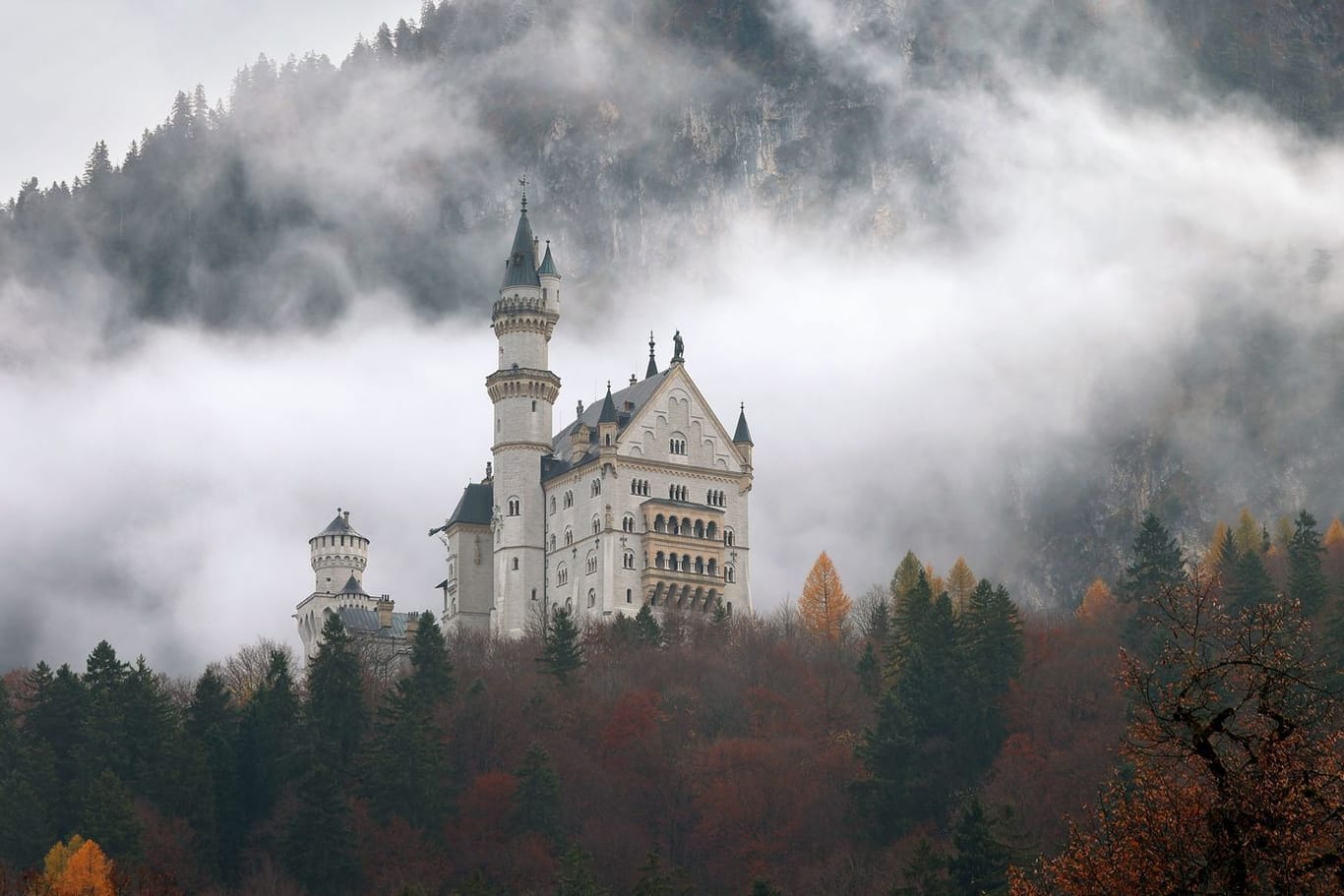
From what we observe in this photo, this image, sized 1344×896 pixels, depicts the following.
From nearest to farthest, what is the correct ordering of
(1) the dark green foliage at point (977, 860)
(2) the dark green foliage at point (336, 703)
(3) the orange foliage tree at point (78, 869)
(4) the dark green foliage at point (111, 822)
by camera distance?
(1) the dark green foliage at point (977, 860), (3) the orange foliage tree at point (78, 869), (4) the dark green foliage at point (111, 822), (2) the dark green foliage at point (336, 703)

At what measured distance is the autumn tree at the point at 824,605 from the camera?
366ft

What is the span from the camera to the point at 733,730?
91312 mm

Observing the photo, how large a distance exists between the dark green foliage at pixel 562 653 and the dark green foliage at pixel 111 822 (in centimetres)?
2344

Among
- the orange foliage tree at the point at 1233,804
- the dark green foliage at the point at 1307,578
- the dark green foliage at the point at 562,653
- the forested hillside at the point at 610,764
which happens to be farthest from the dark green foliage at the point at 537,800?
the orange foliage tree at the point at 1233,804

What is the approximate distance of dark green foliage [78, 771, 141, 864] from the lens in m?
72.7

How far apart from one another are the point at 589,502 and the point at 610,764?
104ft

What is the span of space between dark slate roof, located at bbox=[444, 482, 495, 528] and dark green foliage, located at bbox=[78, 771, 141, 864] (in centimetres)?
5041

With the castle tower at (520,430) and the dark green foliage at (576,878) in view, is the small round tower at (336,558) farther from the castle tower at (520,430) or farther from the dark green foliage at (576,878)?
the dark green foliage at (576,878)

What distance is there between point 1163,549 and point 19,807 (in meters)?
49.5

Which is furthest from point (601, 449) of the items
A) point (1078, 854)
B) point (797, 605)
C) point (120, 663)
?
point (1078, 854)

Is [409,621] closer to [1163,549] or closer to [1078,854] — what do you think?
[1163,549]

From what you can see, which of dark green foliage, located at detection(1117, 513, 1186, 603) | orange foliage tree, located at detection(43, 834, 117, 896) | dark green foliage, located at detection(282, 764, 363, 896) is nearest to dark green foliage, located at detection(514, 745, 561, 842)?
dark green foliage, located at detection(282, 764, 363, 896)

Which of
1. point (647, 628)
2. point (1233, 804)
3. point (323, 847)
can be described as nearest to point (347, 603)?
point (647, 628)

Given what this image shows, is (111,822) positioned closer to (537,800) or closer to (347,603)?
(537,800)
